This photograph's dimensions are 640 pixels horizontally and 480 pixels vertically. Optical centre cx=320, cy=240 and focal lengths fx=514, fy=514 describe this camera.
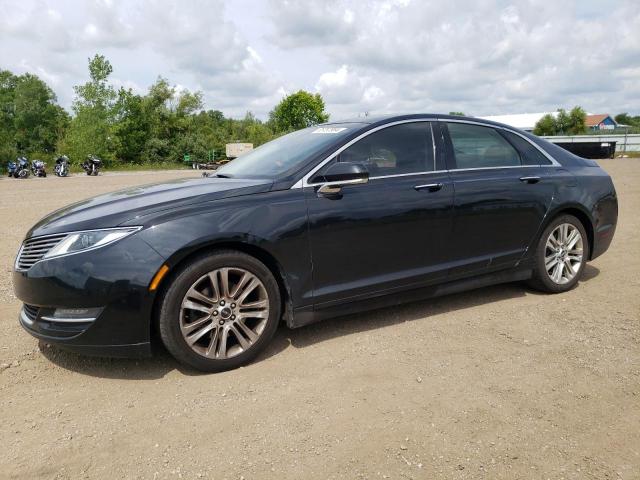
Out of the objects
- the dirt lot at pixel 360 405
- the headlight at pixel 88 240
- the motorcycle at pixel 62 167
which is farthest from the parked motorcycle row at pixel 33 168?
the headlight at pixel 88 240

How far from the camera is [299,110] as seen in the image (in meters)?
80.7

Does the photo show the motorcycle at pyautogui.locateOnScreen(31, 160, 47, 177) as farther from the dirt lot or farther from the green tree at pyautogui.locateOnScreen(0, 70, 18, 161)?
the green tree at pyautogui.locateOnScreen(0, 70, 18, 161)

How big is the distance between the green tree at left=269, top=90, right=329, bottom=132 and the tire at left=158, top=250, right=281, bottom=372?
7827cm

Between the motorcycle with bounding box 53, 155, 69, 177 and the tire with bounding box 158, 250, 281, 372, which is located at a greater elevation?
the motorcycle with bounding box 53, 155, 69, 177

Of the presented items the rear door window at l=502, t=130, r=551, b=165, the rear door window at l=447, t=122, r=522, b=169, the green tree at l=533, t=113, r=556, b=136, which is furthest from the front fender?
the green tree at l=533, t=113, r=556, b=136

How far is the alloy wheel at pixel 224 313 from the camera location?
3154 millimetres

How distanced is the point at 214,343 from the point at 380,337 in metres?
1.25

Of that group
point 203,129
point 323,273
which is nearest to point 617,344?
point 323,273

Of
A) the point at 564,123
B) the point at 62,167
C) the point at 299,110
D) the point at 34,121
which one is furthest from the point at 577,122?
the point at 34,121

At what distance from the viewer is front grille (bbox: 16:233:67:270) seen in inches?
122

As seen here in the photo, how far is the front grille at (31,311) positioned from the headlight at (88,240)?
0.39 m

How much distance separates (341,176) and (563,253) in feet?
8.17

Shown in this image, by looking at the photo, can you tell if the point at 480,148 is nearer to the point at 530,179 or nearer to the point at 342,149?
Answer: the point at 530,179

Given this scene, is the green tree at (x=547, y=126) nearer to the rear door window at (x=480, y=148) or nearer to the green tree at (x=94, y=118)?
the green tree at (x=94, y=118)
